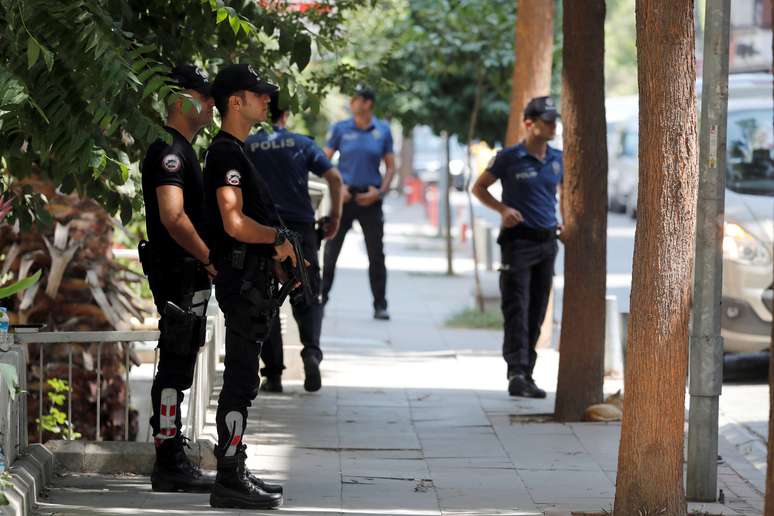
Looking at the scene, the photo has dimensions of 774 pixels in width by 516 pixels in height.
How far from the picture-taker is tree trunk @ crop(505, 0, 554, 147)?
41.6 feet

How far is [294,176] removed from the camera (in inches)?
384

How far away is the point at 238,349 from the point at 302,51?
5.76 feet

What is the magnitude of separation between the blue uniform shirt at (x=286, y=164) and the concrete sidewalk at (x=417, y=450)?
1.28 meters

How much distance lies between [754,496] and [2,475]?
11.8 ft

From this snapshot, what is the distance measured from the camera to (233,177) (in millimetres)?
6359

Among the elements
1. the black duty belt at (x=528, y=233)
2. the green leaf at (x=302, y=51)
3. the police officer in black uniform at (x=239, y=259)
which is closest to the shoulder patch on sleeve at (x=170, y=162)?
the police officer in black uniform at (x=239, y=259)

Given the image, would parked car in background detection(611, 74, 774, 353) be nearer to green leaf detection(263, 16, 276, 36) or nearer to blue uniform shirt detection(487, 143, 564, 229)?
blue uniform shirt detection(487, 143, 564, 229)

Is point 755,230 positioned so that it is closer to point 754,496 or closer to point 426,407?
point 426,407

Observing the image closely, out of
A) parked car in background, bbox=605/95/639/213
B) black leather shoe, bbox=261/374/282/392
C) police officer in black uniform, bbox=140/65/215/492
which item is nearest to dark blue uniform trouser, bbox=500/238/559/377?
black leather shoe, bbox=261/374/282/392

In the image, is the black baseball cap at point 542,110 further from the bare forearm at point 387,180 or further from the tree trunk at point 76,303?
the bare forearm at point 387,180

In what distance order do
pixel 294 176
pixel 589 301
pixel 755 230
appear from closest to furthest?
pixel 589 301, pixel 294 176, pixel 755 230

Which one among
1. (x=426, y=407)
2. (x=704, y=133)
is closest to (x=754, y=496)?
(x=704, y=133)

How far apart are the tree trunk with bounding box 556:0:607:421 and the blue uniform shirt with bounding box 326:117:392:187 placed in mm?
5110

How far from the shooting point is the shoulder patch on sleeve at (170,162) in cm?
658
